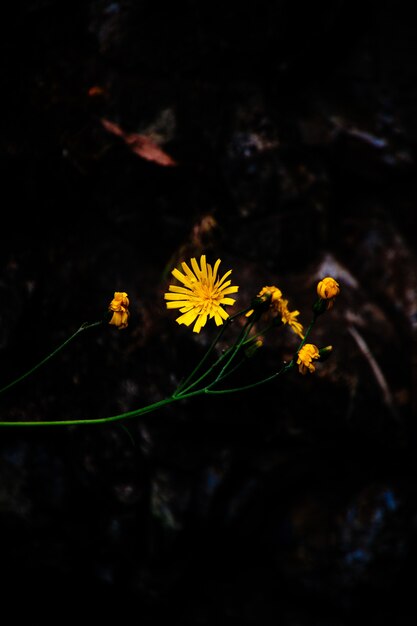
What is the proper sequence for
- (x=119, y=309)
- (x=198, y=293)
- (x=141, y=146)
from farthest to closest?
(x=141, y=146)
(x=198, y=293)
(x=119, y=309)

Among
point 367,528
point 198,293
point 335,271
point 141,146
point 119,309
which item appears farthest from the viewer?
point 335,271

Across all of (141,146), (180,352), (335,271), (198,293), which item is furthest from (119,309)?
(335,271)

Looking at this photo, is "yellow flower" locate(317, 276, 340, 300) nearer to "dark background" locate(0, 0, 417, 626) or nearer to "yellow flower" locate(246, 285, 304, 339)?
"yellow flower" locate(246, 285, 304, 339)

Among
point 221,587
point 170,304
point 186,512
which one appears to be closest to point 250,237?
point 170,304

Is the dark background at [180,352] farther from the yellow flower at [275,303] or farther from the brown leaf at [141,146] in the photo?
the yellow flower at [275,303]

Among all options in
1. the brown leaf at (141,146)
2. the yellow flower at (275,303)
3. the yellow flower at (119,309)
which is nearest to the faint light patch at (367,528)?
the yellow flower at (275,303)

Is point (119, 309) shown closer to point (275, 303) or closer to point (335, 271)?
point (275, 303)

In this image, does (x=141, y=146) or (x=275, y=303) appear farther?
(x=141, y=146)
